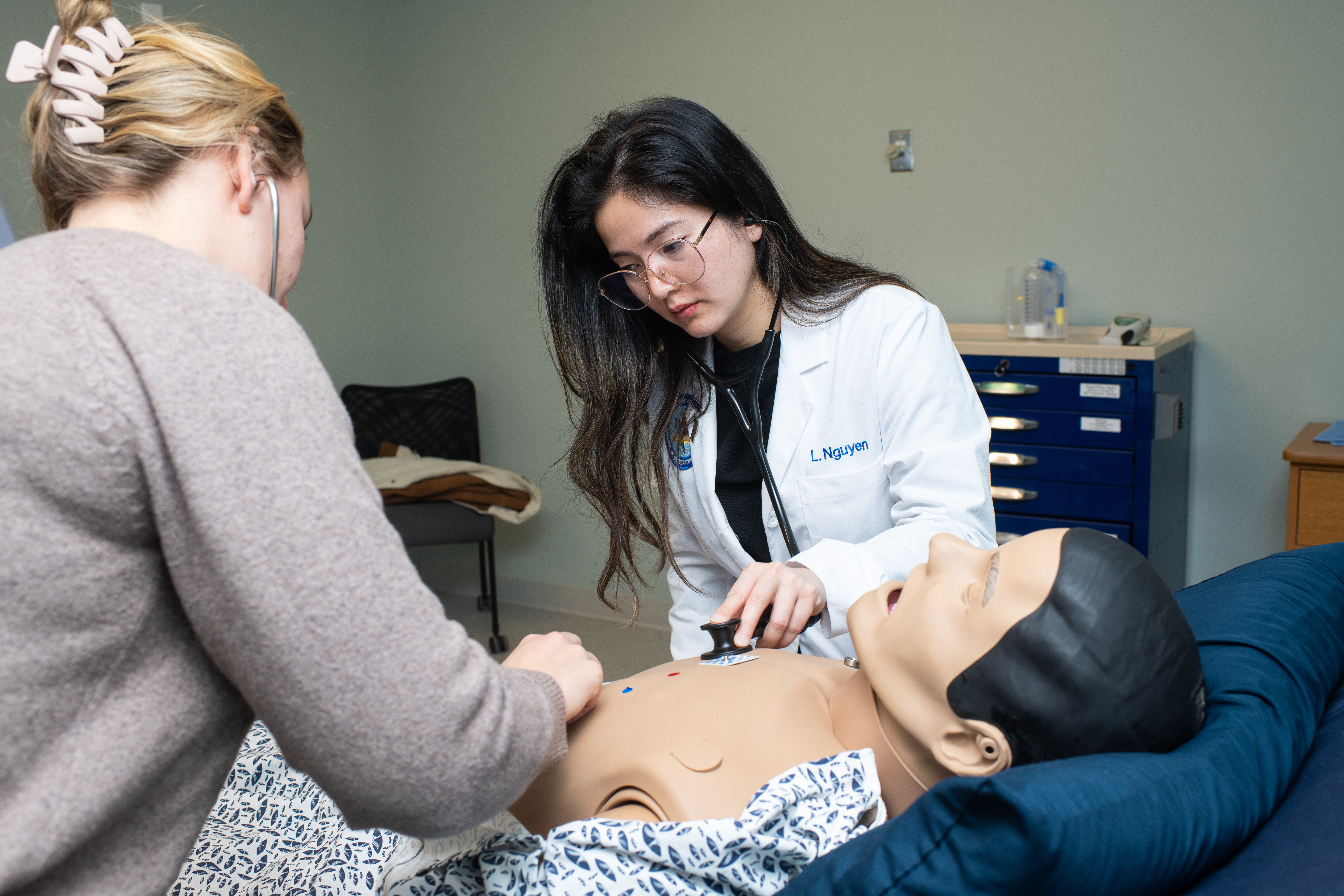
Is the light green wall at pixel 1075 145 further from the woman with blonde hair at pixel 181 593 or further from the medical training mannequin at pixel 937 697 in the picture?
the woman with blonde hair at pixel 181 593

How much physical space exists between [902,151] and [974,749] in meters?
2.64

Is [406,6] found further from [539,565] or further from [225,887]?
[225,887]

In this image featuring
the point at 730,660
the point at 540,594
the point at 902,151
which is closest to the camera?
the point at 730,660

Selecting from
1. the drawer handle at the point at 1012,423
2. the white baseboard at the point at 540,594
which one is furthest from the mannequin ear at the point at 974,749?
the white baseboard at the point at 540,594

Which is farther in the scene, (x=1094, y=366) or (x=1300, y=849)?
(x=1094, y=366)

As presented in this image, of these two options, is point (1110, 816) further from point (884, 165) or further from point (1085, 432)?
point (884, 165)

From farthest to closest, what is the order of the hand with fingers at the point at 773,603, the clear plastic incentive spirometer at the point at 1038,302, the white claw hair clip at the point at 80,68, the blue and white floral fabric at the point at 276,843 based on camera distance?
1. the clear plastic incentive spirometer at the point at 1038,302
2. the hand with fingers at the point at 773,603
3. the blue and white floral fabric at the point at 276,843
4. the white claw hair clip at the point at 80,68

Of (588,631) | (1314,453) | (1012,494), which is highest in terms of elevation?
(1314,453)

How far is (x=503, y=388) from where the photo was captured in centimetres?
412

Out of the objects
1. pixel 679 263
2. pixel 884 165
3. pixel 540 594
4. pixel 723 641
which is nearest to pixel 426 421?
pixel 540 594

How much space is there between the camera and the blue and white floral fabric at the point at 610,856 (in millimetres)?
803

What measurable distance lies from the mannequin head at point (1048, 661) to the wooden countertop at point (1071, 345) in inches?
61.1

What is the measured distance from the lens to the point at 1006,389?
2.56 meters

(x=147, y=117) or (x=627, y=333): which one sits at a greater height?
(x=147, y=117)
